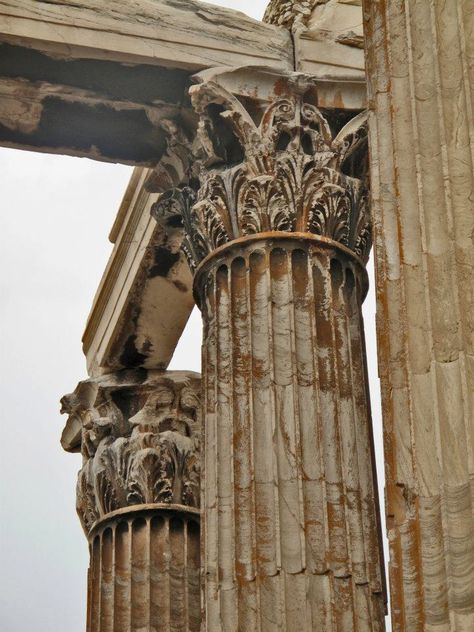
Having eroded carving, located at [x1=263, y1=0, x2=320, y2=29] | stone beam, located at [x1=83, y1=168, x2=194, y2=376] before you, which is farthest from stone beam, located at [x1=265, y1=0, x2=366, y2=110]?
stone beam, located at [x1=83, y1=168, x2=194, y2=376]

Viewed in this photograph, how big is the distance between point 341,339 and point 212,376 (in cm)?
120

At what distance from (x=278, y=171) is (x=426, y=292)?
28.7 feet

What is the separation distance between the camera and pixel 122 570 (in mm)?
22328

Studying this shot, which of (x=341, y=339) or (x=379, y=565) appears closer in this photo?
(x=379, y=565)

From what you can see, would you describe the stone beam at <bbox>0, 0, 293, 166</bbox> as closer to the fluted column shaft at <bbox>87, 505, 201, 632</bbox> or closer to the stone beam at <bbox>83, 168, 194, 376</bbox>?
the stone beam at <bbox>83, 168, 194, 376</bbox>

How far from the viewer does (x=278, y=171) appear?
59.2ft

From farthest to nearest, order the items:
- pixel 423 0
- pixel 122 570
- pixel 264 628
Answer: pixel 122 570
pixel 264 628
pixel 423 0

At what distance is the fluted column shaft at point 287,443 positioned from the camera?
621 inches

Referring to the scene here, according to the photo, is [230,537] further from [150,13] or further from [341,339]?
[150,13]

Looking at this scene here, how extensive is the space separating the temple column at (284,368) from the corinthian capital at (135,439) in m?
4.66

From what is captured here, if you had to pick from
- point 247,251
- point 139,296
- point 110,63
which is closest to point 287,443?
point 247,251

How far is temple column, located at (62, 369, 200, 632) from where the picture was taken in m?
22.2

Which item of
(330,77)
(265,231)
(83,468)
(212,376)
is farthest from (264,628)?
(83,468)

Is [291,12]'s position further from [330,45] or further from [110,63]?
[110,63]
